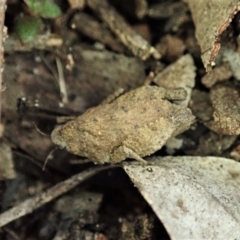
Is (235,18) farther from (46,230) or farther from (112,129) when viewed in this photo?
(46,230)

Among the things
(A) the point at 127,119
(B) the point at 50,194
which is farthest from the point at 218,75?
(B) the point at 50,194

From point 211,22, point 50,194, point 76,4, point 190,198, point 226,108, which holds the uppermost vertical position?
point 211,22

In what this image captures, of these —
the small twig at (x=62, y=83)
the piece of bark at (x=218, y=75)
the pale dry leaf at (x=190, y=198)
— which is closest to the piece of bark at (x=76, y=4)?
the small twig at (x=62, y=83)

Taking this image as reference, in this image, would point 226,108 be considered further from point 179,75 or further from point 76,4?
point 76,4

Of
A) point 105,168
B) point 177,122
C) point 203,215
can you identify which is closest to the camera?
point 203,215

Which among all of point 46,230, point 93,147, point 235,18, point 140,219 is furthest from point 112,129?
point 235,18

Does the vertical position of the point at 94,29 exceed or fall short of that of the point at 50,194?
it exceeds it

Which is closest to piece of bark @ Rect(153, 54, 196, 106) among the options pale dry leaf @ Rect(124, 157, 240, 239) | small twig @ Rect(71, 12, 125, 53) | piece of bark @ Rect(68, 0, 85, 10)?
small twig @ Rect(71, 12, 125, 53)
